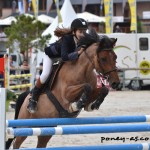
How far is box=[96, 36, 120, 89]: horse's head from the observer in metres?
6.43

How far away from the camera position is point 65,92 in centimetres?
702

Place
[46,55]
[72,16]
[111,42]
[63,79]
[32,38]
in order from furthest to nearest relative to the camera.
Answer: [32,38] → [72,16] → [46,55] → [63,79] → [111,42]

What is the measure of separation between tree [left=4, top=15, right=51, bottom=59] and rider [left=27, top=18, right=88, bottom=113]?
24.3 meters

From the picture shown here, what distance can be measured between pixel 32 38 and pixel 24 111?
85.4 ft

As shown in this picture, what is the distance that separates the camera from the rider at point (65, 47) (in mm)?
7160

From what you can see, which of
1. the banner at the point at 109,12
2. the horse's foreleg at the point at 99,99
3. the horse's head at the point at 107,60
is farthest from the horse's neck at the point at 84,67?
the banner at the point at 109,12

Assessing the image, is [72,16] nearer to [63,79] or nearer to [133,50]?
[133,50]

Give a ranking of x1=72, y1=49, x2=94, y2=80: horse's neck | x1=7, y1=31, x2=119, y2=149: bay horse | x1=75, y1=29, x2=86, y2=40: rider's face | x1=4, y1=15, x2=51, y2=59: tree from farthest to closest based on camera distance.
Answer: x1=4, y1=15, x2=51, y2=59: tree → x1=75, y1=29, x2=86, y2=40: rider's face → x1=72, y1=49, x2=94, y2=80: horse's neck → x1=7, y1=31, x2=119, y2=149: bay horse

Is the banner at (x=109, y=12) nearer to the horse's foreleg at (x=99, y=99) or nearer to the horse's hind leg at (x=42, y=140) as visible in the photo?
the horse's hind leg at (x=42, y=140)

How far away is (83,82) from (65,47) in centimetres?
52

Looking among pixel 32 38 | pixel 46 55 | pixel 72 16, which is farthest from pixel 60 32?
pixel 32 38

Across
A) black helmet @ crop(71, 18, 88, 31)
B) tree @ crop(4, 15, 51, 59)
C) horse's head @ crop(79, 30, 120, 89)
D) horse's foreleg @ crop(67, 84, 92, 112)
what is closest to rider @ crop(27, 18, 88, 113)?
black helmet @ crop(71, 18, 88, 31)

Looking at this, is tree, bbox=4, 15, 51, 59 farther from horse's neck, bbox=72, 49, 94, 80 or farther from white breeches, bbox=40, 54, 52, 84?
horse's neck, bbox=72, 49, 94, 80

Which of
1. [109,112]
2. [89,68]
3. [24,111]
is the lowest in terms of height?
[109,112]
